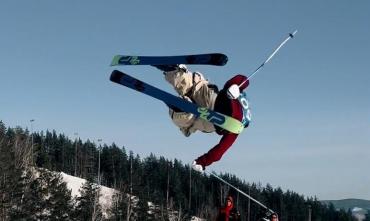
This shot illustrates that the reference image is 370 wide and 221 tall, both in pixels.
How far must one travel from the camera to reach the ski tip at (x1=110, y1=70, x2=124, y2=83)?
29.0 ft

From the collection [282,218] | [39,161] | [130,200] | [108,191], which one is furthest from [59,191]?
[282,218]

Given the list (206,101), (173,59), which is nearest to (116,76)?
(173,59)

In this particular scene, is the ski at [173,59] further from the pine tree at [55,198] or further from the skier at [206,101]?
the pine tree at [55,198]

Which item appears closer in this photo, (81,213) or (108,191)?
(81,213)

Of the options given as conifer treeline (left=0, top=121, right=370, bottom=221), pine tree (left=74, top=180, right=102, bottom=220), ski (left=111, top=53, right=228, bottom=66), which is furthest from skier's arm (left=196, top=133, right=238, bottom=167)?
conifer treeline (left=0, top=121, right=370, bottom=221)

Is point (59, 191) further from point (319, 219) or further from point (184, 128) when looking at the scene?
point (319, 219)

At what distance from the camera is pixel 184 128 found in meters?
8.35

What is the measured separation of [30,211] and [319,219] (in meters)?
77.0

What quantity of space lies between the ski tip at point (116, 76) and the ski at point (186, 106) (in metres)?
0.10

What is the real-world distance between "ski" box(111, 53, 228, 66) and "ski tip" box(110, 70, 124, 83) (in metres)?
0.16

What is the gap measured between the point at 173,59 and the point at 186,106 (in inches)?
27.0

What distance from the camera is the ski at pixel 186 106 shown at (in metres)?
7.70

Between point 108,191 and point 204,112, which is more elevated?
point 108,191

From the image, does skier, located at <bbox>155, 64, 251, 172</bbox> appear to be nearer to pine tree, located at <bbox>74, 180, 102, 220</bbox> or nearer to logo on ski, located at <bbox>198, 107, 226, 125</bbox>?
logo on ski, located at <bbox>198, 107, 226, 125</bbox>
